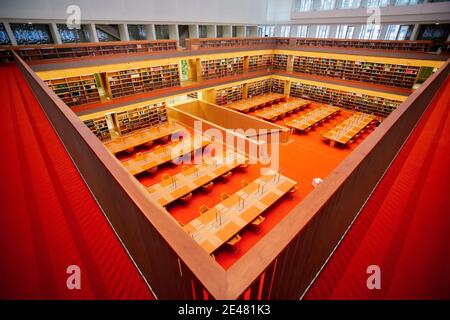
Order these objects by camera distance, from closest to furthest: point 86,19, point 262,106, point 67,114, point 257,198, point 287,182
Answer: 1. point 67,114
2. point 257,198
3. point 287,182
4. point 86,19
5. point 262,106

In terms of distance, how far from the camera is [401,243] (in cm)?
161

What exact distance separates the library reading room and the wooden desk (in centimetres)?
11

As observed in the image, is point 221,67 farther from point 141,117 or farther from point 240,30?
point 240,30

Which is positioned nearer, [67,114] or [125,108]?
[67,114]

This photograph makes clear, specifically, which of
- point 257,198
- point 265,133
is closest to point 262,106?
point 265,133

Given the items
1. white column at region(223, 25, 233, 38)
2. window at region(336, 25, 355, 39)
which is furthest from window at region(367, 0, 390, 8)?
white column at region(223, 25, 233, 38)

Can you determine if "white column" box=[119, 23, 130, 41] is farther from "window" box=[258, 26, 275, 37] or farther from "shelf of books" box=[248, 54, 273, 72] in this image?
"window" box=[258, 26, 275, 37]

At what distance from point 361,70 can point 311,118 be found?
4384mm

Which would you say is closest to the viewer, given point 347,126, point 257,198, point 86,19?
point 257,198

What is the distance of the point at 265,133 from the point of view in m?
10.1

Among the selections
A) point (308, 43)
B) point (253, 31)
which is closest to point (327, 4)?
point (308, 43)
